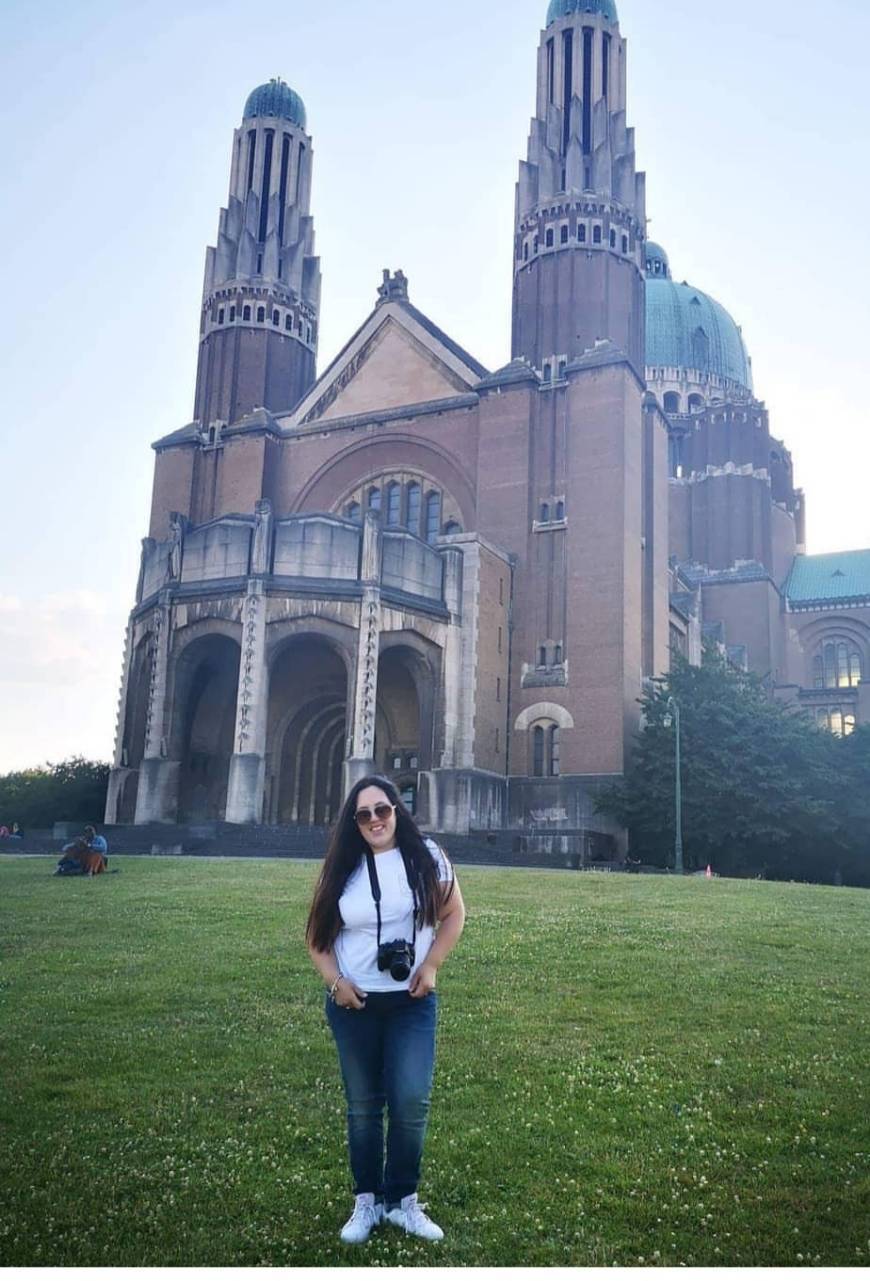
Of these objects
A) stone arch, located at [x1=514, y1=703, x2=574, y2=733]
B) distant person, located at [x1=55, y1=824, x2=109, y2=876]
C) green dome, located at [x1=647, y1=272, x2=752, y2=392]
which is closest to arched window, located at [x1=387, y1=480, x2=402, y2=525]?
stone arch, located at [x1=514, y1=703, x2=574, y2=733]

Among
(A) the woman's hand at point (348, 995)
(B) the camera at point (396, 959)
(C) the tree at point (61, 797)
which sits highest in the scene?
(C) the tree at point (61, 797)

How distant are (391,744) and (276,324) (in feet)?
69.7

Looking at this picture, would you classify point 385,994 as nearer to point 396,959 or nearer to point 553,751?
point 396,959

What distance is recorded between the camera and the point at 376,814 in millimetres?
6223

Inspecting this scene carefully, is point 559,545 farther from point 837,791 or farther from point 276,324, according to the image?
point 276,324

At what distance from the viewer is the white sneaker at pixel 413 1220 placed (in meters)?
5.84

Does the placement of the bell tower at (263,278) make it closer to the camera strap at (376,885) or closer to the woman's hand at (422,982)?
the camera strap at (376,885)

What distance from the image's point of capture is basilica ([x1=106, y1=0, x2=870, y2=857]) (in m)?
39.3

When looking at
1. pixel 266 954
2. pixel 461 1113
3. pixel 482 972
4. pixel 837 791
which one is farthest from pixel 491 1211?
pixel 837 791

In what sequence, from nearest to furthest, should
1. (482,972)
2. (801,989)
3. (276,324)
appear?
1. (801,989)
2. (482,972)
3. (276,324)

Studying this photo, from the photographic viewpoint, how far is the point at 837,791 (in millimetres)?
38969

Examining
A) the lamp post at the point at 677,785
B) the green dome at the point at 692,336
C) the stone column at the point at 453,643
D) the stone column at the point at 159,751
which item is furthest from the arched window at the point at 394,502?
the green dome at the point at 692,336

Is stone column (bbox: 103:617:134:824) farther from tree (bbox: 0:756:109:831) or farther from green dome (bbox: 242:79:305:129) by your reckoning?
green dome (bbox: 242:79:305:129)

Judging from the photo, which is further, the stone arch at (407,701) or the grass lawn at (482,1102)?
the stone arch at (407,701)
